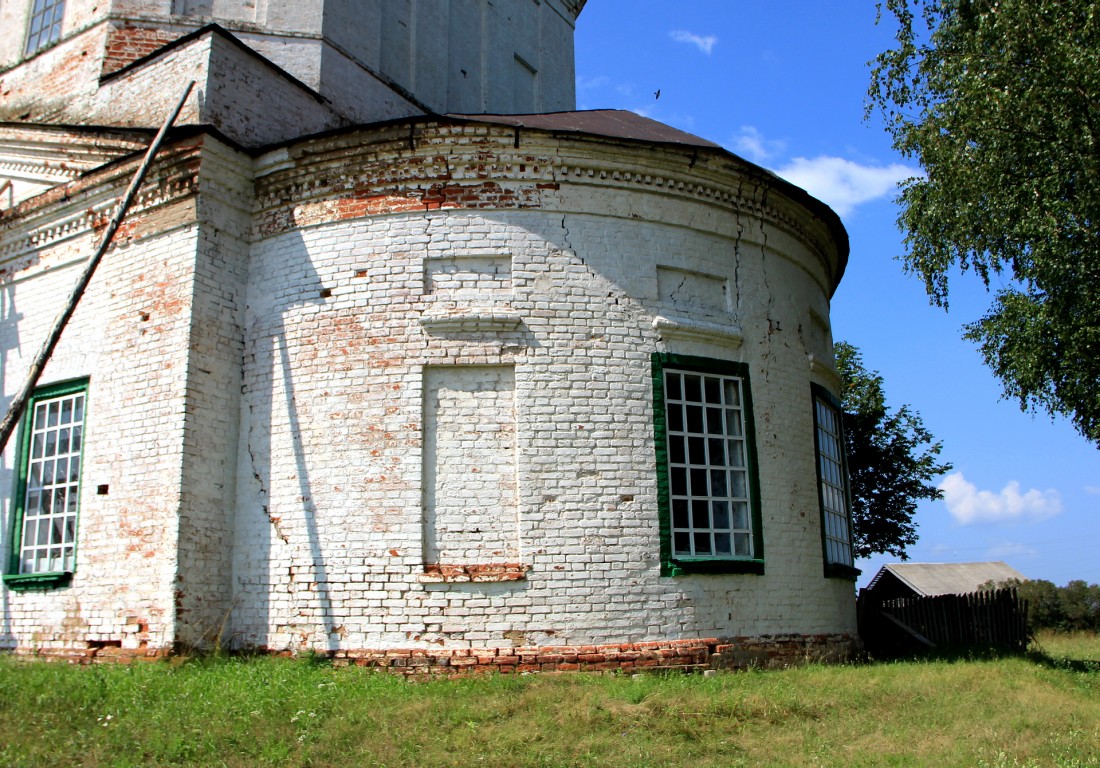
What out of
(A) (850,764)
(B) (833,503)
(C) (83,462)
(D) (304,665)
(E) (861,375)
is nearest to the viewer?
(A) (850,764)

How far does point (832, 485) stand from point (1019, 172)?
4.32 m

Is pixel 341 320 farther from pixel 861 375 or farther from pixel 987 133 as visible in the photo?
pixel 861 375

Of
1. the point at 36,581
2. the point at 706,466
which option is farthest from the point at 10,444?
the point at 706,466

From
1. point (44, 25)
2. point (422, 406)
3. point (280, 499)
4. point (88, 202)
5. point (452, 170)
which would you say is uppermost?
point (44, 25)

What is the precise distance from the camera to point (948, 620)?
12.7m

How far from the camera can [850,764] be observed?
5578mm

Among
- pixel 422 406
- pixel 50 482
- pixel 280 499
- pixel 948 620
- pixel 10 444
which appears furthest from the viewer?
pixel 948 620

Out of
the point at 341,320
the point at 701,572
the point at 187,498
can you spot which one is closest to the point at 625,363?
the point at 701,572

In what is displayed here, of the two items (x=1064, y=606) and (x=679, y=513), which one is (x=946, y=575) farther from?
(x=679, y=513)

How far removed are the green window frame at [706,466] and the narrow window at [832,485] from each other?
126 cm

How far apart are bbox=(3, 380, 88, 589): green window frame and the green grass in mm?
1486

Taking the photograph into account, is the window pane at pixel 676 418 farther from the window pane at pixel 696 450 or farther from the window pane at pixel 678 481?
the window pane at pixel 678 481

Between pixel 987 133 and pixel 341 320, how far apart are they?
7601 mm

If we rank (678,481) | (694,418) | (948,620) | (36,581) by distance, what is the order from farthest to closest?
(948,620) < (36,581) < (694,418) < (678,481)
